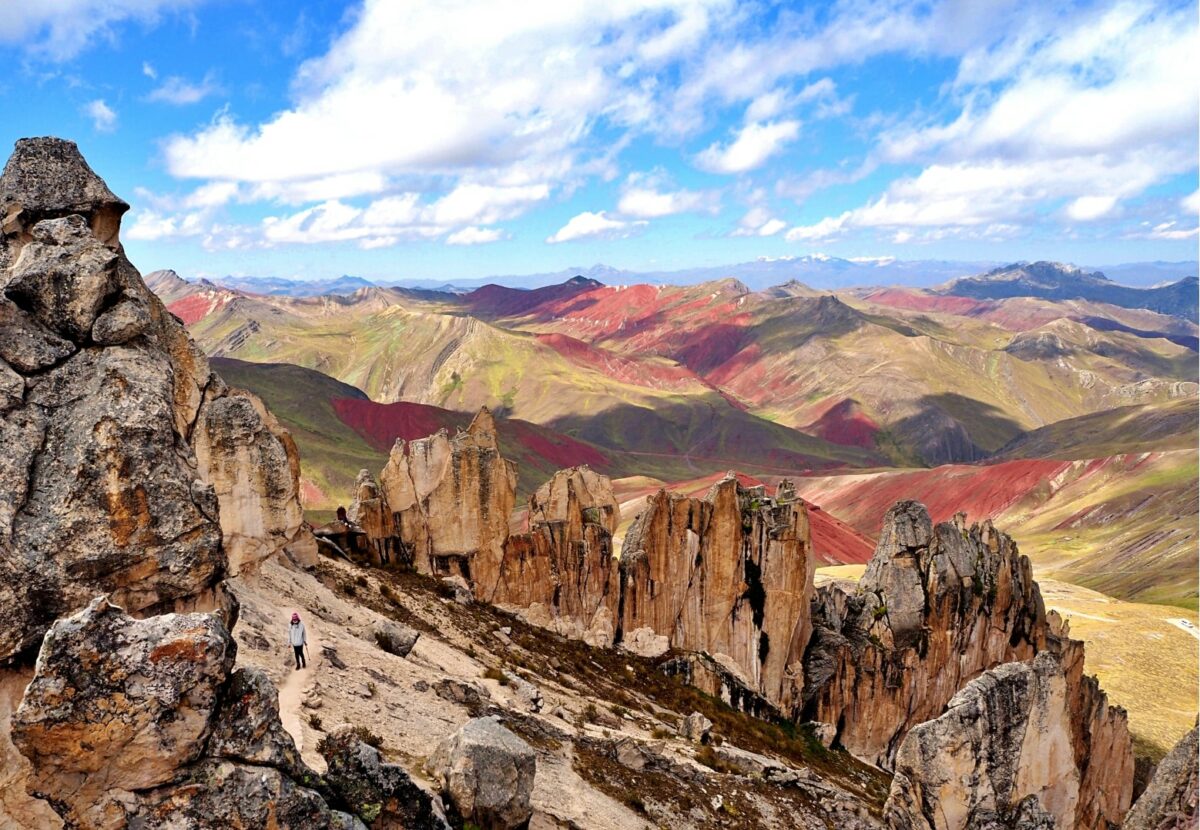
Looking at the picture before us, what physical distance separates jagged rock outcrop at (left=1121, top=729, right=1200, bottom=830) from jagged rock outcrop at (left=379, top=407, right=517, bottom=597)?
3717 cm

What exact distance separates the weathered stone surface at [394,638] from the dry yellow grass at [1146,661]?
208ft

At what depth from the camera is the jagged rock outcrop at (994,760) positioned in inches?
1072

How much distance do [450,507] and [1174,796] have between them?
3970 cm

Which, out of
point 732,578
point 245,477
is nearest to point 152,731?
point 245,477

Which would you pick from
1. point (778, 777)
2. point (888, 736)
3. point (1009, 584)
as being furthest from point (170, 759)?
point (1009, 584)

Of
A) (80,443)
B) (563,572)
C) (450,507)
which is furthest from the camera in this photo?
(563,572)

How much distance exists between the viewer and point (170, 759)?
1331 cm

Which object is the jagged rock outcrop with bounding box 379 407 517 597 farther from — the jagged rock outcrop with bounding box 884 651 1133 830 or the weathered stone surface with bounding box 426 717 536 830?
the weathered stone surface with bounding box 426 717 536 830

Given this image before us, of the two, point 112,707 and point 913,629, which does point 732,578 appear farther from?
point 112,707

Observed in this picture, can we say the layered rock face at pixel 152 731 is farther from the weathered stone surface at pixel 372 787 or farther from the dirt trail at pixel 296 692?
the dirt trail at pixel 296 692

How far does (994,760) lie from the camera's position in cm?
2788

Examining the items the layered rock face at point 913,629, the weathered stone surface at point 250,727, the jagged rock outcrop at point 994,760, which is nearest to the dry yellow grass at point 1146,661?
the layered rock face at point 913,629

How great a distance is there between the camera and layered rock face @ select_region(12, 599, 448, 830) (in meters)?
12.7

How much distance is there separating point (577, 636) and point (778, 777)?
18.9 m
